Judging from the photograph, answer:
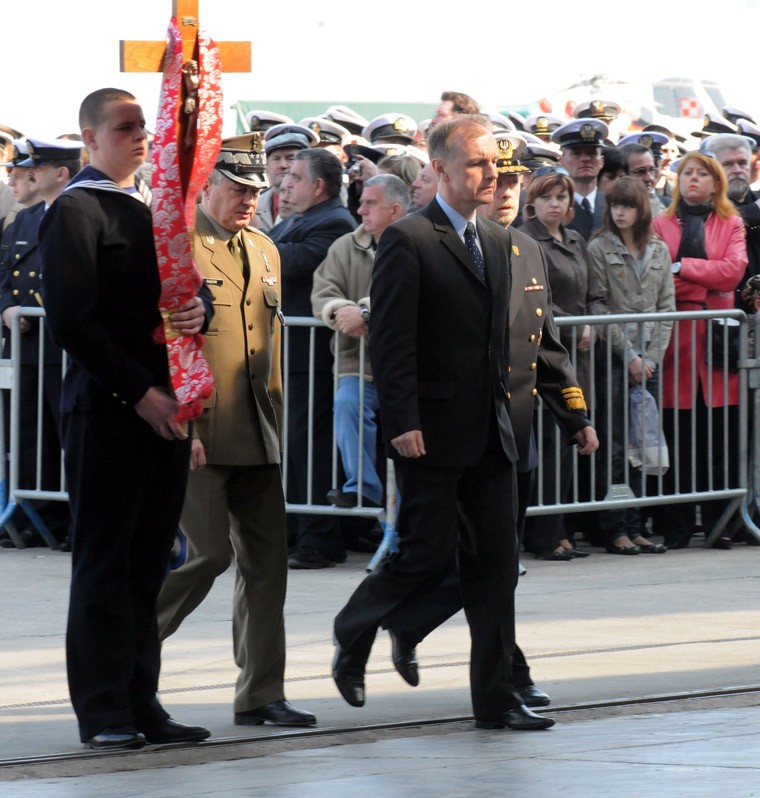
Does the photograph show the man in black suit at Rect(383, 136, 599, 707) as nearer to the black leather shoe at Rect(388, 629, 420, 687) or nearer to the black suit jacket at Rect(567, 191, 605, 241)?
the black leather shoe at Rect(388, 629, 420, 687)

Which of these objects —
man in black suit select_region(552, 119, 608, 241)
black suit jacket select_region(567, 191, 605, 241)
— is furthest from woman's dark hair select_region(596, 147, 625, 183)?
black suit jacket select_region(567, 191, 605, 241)

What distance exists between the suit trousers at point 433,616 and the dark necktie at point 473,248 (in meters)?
0.76

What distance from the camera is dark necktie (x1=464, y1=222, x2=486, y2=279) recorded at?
20.3 feet

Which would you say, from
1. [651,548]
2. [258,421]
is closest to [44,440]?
[651,548]

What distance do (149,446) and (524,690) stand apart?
1603 millimetres

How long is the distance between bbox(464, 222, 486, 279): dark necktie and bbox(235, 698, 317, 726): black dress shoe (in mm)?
1560

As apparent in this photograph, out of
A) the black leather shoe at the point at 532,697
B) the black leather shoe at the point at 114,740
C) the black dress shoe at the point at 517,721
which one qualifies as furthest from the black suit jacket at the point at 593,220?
the black leather shoe at the point at 114,740

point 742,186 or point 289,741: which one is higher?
point 742,186

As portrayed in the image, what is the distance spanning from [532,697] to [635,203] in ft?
15.7

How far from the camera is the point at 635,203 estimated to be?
1052 centimetres

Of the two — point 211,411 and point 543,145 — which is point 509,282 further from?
point 543,145

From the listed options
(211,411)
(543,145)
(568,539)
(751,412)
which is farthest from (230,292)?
(543,145)

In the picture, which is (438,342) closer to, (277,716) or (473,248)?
(473,248)

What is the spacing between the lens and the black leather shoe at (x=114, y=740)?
18.3 feet
